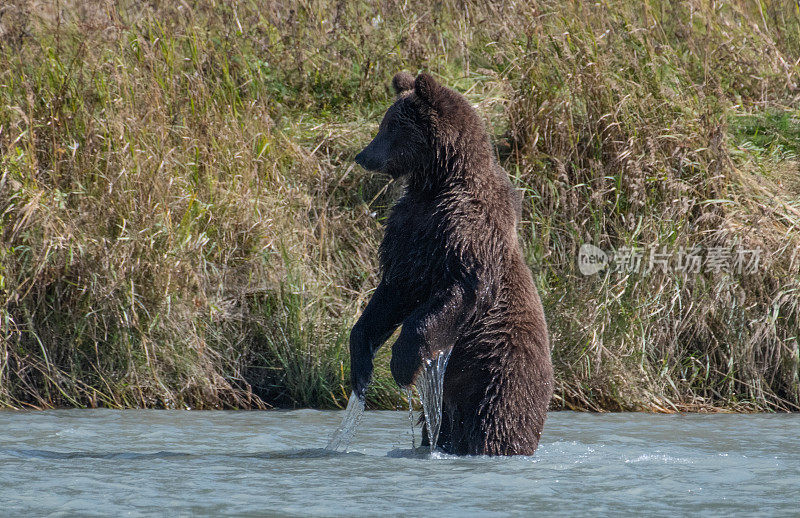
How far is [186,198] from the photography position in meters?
6.69

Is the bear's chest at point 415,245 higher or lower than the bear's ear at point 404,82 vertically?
lower

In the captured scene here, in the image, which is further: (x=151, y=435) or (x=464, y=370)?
(x=151, y=435)

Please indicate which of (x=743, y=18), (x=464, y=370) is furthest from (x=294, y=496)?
(x=743, y=18)

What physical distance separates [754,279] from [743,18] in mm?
3157

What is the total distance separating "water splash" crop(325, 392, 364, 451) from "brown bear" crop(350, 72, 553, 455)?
58 mm

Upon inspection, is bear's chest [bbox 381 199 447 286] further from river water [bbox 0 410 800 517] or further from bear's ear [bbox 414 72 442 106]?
river water [bbox 0 410 800 517]

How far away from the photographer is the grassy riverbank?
6.31m

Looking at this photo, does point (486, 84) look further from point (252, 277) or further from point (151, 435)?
point (151, 435)

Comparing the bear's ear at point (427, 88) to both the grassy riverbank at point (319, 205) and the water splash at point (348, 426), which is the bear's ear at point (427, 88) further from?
the grassy riverbank at point (319, 205)

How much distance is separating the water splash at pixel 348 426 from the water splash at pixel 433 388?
365mm

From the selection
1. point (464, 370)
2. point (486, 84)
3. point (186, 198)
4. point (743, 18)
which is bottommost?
point (464, 370)

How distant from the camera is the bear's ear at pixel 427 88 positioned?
4855mm

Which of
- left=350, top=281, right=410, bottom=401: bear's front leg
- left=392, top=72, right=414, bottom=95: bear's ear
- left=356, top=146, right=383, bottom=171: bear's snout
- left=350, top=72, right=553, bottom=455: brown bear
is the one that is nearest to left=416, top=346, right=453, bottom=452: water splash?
left=350, top=72, right=553, bottom=455: brown bear

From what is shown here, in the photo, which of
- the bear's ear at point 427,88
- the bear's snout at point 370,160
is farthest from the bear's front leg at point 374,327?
the bear's ear at point 427,88
